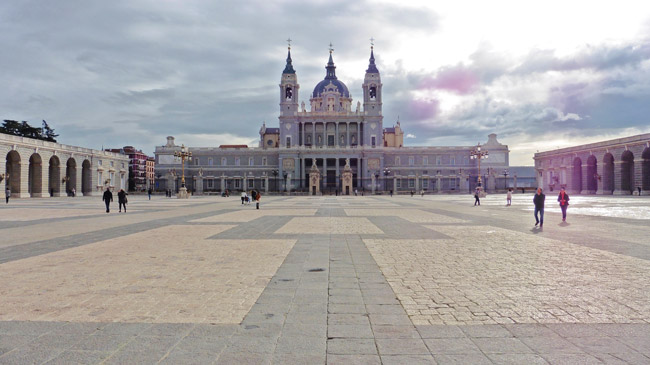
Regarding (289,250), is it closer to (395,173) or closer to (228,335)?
(228,335)

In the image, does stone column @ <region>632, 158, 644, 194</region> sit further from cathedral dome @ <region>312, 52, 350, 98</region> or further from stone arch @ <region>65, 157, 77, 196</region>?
stone arch @ <region>65, 157, 77, 196</region>

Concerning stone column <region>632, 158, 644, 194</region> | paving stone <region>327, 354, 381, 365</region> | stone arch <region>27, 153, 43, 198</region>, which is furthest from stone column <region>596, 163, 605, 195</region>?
stone arch <region>27, 153, 43, 198</region>

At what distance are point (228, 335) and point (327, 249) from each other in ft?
17.4

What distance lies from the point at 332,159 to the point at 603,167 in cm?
4672

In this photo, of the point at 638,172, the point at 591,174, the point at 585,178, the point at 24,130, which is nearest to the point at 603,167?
the point at 591,174

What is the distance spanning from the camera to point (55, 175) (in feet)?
187

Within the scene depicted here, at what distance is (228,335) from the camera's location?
12.8ft

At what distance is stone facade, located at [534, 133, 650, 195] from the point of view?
157ft

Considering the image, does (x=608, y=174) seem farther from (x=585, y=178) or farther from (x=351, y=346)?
(x=351, y=346)

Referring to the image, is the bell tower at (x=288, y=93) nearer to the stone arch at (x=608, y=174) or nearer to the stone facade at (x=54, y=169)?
the stone facade at (x=54, y=169)

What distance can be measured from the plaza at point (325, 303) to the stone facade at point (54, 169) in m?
49.1

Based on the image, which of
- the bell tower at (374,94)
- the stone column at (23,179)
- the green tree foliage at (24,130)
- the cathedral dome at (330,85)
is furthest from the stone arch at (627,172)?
the green tree foliage at (24,130)

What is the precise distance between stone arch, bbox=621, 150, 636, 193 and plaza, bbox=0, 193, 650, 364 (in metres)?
50.6

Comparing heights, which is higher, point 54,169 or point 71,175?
point 54,169
